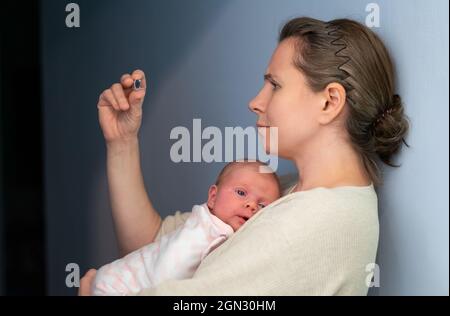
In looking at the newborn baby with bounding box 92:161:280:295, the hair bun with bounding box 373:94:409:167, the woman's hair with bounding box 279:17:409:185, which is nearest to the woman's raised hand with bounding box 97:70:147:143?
the newborn baby with bounding box 92:161:280:295

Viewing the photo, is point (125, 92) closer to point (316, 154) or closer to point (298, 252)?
point (316, 154)

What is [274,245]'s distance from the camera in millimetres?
1278

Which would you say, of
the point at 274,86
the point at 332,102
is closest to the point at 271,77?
the point at 274,86

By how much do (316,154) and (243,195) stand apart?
20 centimetres

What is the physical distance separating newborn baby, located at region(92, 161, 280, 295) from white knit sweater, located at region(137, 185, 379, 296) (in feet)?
0.33

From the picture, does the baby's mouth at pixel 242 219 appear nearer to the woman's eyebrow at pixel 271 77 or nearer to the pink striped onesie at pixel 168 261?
the pink striped onesie at pixel 168 261

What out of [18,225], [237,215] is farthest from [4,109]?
[237,215]

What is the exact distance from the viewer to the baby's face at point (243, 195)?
153 centimetres

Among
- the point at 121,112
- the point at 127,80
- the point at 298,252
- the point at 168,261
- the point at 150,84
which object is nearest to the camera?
the point at 298,252

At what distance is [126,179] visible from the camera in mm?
1798

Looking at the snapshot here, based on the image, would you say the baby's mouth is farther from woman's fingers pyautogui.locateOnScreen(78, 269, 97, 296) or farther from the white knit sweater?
woman's fingers pyautogui.locateOnScreen(78, 269, 97, 296)

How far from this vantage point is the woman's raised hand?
1637mm
